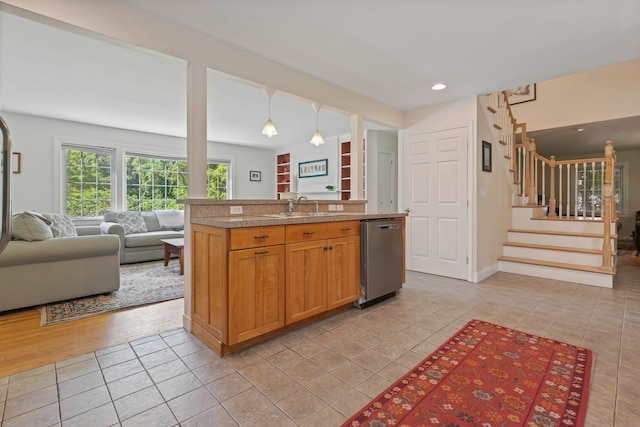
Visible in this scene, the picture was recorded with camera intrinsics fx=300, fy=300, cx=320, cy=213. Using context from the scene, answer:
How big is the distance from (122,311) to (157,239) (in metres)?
2.49

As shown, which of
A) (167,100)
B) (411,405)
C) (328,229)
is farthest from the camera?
(167,100)

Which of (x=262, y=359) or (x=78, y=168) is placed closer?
(x=262, y=359)

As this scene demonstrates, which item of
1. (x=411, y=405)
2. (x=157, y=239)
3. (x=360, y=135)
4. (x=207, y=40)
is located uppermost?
(x=207, y=40)

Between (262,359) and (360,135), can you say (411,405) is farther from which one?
(360,135)

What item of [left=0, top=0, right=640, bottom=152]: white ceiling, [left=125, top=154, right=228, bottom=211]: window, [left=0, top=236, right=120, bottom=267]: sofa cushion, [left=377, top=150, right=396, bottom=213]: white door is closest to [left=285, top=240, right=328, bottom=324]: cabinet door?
[left=0, top=0, right=640, bottom=152]: white ceiling

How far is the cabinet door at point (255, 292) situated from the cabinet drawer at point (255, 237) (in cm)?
4

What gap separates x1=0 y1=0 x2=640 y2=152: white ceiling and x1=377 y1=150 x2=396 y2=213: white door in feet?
5.22

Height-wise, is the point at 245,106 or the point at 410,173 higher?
the point at 245,106

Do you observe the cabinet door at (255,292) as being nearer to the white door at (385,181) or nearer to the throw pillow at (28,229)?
the throw pillow at (28,229)

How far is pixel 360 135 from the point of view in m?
3.82

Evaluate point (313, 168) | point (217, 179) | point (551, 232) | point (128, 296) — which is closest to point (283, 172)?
point (313, 168)

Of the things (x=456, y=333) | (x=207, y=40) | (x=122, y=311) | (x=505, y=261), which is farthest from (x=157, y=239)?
(x=505, y=261)

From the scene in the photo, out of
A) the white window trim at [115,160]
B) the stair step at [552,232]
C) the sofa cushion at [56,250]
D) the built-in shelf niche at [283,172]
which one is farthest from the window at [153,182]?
the stair step at [552,232]

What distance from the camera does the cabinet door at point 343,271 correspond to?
263 centimetres
